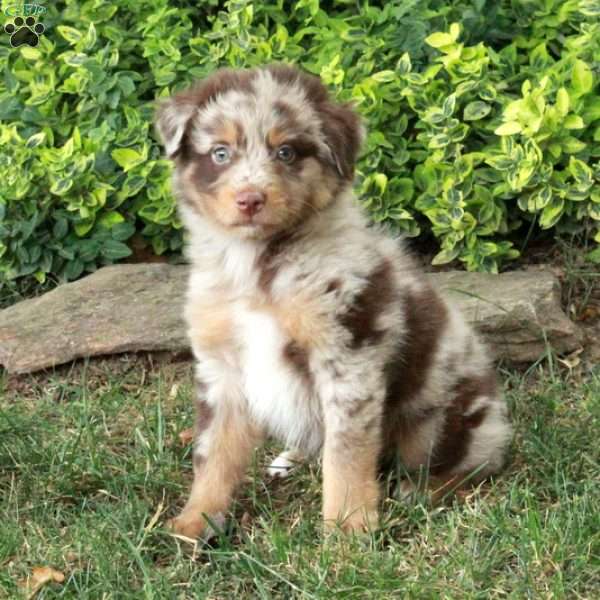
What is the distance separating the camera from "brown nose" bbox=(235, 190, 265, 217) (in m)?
4.79

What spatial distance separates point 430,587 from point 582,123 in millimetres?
2976

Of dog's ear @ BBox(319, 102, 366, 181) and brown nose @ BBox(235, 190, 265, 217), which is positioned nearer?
brown nose @ BBox(235, 190, 265, 217)

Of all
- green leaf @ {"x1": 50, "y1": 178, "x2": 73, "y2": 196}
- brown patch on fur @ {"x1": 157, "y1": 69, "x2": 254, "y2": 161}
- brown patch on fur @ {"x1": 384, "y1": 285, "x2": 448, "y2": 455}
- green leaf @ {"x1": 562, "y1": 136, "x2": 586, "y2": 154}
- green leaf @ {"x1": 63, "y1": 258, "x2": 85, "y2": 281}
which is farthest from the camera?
green leaf @ {"x1": 63, "y1": 258, "x2": 85, "y2": 281}

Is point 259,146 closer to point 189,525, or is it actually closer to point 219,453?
point 219,453

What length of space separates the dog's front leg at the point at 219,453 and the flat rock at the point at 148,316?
1437 millimetres

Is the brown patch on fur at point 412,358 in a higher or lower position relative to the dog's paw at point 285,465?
higher

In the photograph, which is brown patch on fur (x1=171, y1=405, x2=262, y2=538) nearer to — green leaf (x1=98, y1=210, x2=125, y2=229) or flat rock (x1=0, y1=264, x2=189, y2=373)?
flat rock (x1=0, y1=264, x2=189, y2=373)

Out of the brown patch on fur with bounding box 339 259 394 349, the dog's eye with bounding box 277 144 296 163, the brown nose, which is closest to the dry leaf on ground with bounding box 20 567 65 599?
the brown patch on fur with bounding box 339 259 394 349

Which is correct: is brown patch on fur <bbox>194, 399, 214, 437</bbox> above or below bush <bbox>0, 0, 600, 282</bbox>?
below

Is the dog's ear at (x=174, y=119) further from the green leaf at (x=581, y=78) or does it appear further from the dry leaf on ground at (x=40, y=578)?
the green leaf at (x=581, y=78)

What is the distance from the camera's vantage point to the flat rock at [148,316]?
21.4 ft

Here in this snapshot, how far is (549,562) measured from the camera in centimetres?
453

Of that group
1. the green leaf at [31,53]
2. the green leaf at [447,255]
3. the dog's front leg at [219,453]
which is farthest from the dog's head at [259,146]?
the green leaf at [31,53]

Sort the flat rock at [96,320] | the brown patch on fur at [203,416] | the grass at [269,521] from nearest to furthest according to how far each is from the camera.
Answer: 1. the grass at [269,521]
2. the brown patch on fur at [203,416]
3. the flat rock at [96,320]
